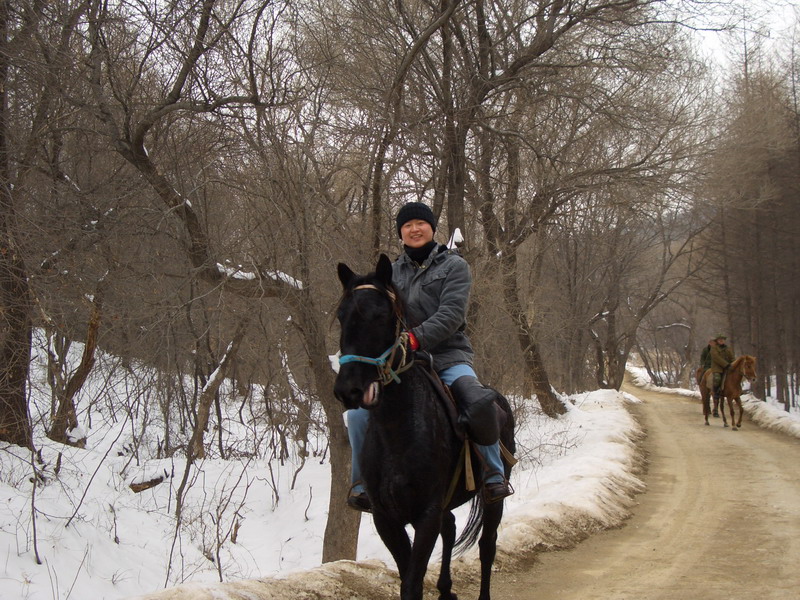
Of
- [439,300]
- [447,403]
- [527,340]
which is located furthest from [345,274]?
[527,340]

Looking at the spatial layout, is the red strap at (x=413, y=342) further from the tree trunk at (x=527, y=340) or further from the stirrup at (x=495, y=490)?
the tree trunk at (x=527, y=340)

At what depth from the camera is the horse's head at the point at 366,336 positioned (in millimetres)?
3469

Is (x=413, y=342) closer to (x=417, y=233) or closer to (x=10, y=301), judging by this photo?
(x=417, y=233)

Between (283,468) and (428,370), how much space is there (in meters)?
13.6

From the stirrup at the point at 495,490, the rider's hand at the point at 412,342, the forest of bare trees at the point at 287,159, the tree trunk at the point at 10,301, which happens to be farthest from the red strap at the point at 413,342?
the tree trunk at the point at 10,301

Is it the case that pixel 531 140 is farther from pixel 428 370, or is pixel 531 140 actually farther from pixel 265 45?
pixel 428 370

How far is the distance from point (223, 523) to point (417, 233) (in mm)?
10562

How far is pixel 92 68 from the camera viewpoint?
8.14 m

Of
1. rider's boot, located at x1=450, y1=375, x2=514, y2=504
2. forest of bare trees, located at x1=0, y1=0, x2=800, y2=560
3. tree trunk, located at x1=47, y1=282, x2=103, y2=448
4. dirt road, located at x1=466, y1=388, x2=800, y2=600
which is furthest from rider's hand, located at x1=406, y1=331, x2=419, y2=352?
tree trunk, located at x1=47, y1=282, x2=103, y2=448

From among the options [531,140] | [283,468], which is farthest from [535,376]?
[531,140]

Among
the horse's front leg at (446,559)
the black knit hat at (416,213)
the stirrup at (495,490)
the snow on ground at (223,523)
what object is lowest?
the snow on ground at (223,523)

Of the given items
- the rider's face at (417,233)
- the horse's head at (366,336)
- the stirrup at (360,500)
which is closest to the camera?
the horse's head at (366,336)

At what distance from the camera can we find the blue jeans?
434 centimetres

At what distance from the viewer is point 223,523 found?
13305mm
